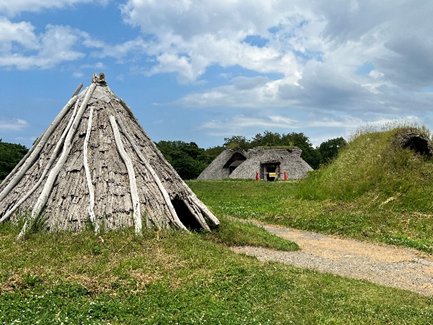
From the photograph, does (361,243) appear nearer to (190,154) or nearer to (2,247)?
(2,247)

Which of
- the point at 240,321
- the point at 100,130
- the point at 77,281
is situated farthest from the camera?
the point at 100,130

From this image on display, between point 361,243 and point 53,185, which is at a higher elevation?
point 53,185

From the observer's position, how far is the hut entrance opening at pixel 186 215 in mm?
10344

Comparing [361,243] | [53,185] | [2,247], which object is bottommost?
[361,243]

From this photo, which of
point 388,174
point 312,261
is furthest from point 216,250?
point 388,174

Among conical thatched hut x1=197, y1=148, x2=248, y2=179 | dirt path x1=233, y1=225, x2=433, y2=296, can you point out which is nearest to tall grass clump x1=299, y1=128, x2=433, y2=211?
dirt path x1=233, y1=225, x2=433, y2=296

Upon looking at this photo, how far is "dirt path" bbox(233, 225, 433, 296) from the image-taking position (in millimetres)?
8609

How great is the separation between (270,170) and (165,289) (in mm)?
36399

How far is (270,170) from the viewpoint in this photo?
42.0 m

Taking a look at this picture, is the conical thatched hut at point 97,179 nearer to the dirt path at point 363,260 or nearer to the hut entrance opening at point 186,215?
the hut entrance opening at point 186,215

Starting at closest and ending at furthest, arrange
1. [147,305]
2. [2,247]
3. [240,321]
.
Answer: [240,321], [147,305], [2,247]

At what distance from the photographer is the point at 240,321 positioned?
17.1 feet

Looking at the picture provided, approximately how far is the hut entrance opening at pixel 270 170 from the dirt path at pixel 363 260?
90.3 feet

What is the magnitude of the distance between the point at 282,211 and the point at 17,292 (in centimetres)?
1241
